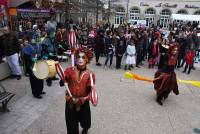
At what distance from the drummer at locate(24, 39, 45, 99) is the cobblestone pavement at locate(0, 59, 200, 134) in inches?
8.4

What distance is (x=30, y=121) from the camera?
18.8 feet

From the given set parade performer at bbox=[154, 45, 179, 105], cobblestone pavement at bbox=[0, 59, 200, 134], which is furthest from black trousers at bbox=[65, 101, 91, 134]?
parade performer at bbox=[154, 45, 179, 105]

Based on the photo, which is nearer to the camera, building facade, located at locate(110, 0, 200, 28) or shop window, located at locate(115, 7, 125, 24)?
building facade, located at locate(110, 0, 200, 28)

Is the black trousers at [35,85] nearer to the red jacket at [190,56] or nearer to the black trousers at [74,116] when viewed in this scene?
the black trousers at [74,116]

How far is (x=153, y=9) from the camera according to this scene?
50094mm

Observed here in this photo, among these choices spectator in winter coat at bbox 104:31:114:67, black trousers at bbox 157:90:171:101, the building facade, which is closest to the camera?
black trousers at bbox 157:90:171:101

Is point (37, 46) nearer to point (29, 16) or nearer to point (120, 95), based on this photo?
point (120, 95)

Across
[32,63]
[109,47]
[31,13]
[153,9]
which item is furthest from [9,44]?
[153,9]

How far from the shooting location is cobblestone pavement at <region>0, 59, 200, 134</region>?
5.57 metres

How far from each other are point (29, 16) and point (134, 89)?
8.85 metres

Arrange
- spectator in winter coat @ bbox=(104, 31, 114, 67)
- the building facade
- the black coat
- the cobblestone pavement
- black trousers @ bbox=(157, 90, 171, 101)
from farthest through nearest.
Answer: the building facade, spectator in winter coat @ bbox=(104, 31, 114, 67), the black coat, black trousers @ bbox=(157, 90, 171, 101), the cobblestone pavement

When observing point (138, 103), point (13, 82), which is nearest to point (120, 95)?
point (138, 103)

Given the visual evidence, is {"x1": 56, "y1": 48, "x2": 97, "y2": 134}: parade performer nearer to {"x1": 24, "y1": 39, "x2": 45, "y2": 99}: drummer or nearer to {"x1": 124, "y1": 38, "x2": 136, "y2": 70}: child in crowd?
{"x1": 24, "y1": 39, "x2": 45, "y2": 99}: drummer

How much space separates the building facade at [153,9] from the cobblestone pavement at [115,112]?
41.3 meters
